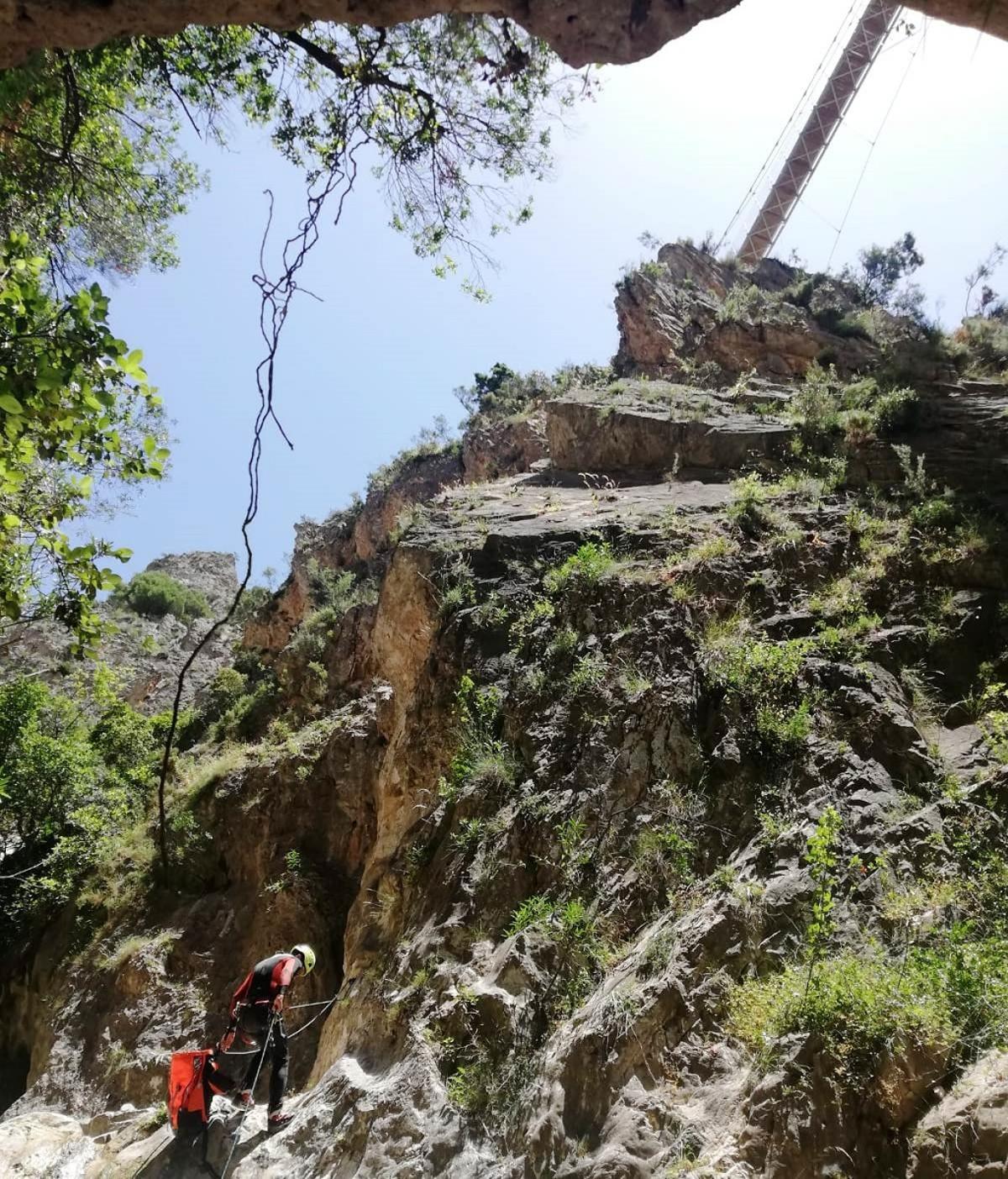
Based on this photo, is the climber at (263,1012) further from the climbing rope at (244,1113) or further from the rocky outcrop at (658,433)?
the rocky outcrop at (658,433)

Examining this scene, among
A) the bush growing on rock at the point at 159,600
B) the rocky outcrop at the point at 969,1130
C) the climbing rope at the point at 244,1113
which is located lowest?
the climbing rope at the point at 244,1113

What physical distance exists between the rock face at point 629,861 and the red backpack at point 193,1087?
231mm

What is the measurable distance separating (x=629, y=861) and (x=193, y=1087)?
4.32 meters

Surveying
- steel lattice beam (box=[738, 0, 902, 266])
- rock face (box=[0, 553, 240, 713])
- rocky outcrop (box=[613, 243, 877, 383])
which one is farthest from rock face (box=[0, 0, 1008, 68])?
steel lattice beam (box=[738, 0, 902, 266])

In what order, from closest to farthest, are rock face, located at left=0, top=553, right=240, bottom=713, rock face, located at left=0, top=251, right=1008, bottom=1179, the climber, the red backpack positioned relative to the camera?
rock face, located at left=0, top=251, right=1008, bottom=1179
the red backpack
the climber
rock face, located at left=0, top=553, right=240, bottom=713

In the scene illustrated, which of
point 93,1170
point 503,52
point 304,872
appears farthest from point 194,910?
point 503,52

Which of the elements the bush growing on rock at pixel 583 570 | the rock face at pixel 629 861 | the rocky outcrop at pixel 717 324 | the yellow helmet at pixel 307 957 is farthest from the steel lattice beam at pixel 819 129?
the yellow helmet at pixel 307 957

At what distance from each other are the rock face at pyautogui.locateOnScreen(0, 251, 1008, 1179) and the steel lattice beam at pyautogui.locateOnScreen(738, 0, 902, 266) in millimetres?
15953

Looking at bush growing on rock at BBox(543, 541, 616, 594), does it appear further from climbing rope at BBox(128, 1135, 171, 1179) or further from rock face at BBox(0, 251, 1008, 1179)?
climbing rope at BBox(128, 1135, 171, 1179)

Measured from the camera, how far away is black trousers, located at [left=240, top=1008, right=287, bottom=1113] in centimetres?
619

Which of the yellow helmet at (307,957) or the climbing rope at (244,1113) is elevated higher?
the yellow helmet at (307,957)

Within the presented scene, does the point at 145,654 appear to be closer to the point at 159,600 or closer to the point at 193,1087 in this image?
the point at 159,600

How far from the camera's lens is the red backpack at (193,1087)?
6406mm

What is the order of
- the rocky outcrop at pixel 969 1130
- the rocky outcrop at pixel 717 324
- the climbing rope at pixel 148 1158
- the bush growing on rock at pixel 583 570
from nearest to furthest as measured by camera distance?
the rocky outcrop at pixel 969 1130
the climbing rope at pixel 148 1158
the bush growing on rock at pixel 583 570
the rocky outcrop at pixel 717 324
